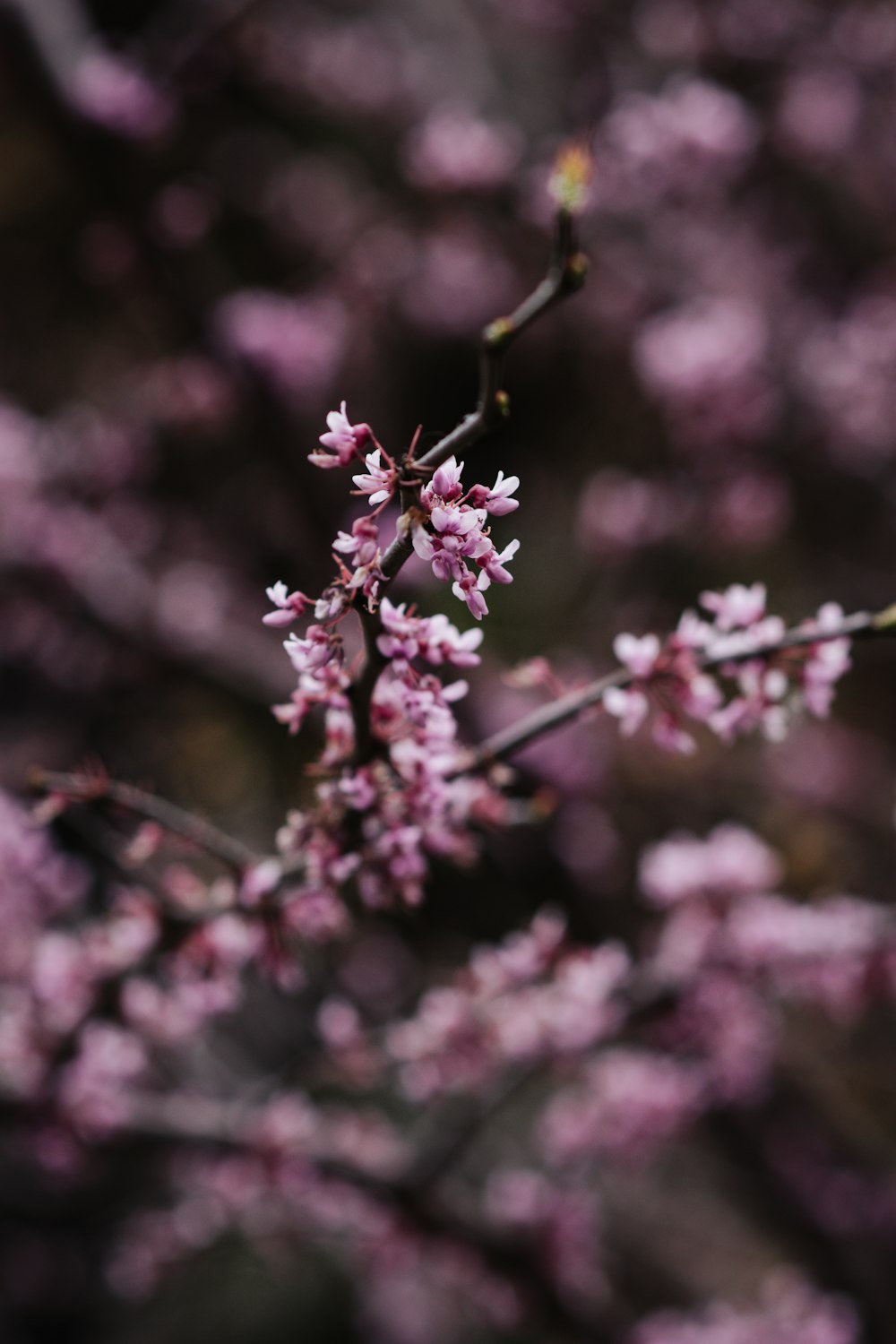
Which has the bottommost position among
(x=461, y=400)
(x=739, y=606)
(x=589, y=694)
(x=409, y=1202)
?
(x=409, y=1202)

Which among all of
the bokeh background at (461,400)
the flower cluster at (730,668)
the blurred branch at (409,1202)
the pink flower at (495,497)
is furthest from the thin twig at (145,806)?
the bokeh background at (461,400)

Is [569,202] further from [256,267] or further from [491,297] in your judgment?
[256,267]

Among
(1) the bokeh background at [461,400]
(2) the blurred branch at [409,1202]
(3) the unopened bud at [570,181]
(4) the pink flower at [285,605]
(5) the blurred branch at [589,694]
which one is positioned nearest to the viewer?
(3) the unopened bud at [570,181]

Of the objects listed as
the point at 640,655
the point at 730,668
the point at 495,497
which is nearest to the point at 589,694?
the point at 640,655

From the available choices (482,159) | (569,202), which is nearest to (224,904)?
(569,202)

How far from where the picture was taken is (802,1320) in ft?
9.73

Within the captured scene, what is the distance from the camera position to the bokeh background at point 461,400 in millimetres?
3729

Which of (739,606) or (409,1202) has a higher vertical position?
(739,606)

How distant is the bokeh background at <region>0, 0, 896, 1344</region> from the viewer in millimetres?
3729

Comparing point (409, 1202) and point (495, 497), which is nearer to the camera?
point (495, 497)

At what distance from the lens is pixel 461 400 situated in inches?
221

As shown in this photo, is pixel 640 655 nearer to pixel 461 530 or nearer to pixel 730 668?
pixel 730 668

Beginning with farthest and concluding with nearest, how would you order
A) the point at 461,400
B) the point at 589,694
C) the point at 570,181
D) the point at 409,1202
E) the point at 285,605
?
the point at 461,400
the point at 409,1202
the point at 589,694
the point at 285,605
the point at 570,181

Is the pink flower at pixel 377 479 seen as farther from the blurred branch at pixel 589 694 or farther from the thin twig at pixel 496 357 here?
the blurred branch at pixel 589 694
